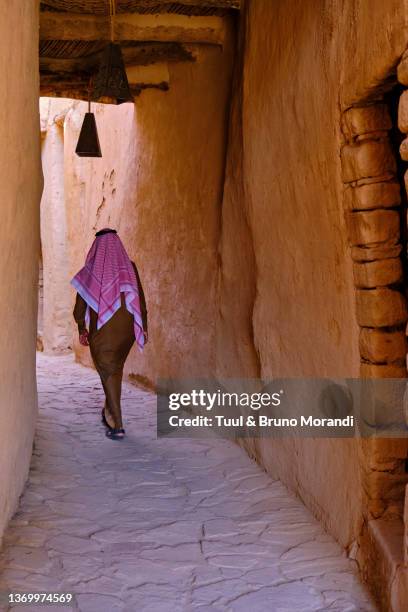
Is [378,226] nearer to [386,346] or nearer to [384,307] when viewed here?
[384,307]

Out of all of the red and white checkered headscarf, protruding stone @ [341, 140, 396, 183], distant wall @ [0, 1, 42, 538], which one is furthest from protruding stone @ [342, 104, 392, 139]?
the red and white checkered headscarf

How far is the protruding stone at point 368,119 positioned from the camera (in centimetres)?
296

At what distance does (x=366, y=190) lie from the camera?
2971 mm

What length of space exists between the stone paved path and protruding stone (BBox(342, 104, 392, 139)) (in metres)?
1.80

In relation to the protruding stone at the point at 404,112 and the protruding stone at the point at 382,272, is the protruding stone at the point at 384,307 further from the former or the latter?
the protruding stone at the point at 404,112

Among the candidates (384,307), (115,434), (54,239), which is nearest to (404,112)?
(384,307)

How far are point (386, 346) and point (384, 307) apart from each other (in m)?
0.16

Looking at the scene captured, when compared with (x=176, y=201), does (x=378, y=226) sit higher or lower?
lower

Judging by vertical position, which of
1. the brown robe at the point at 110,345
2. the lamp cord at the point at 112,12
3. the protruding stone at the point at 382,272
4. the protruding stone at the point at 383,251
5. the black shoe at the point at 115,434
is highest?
the lamp cord at the point at 112,12

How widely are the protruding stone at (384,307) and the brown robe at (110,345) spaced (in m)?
2.87

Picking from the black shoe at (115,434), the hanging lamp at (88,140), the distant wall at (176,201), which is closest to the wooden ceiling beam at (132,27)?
the distant wall at (176,201)

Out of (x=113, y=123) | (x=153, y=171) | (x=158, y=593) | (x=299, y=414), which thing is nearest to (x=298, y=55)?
(x=299, y=414)

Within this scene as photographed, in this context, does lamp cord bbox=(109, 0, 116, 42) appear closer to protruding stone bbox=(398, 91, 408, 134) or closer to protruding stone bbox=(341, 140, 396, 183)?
protruding stone bbox=(341, 140, 396, 183)

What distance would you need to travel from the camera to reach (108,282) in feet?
17.9
